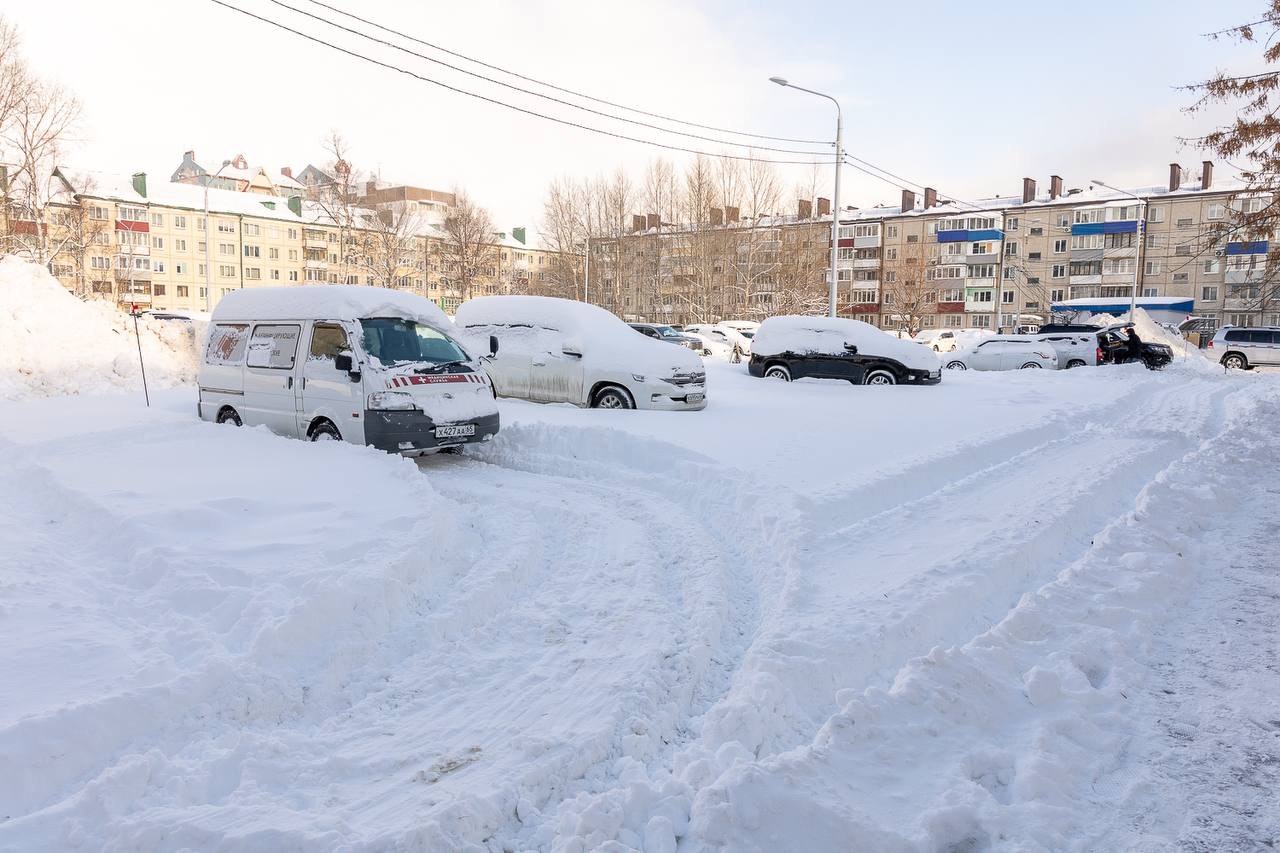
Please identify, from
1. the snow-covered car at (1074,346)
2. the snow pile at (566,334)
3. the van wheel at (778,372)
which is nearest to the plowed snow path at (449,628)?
the snow pile at (566,334)

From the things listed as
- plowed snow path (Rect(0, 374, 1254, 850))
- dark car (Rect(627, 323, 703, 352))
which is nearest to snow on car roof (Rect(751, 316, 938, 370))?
plowed snow path (Rect(0, 374, 1254, 850))

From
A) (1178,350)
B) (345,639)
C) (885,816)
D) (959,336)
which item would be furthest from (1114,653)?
(959,336)

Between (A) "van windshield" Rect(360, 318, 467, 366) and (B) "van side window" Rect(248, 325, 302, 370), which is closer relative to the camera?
(A) "van windshield" Rect(360, 318, 467, 366)

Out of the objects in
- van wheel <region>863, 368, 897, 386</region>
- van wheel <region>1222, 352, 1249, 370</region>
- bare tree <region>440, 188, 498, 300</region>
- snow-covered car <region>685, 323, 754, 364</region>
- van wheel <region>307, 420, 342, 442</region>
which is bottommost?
van wheel <region>307, 420, 342, 442</region>

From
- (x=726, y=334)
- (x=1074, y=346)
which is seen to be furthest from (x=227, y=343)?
(x=726, y=334)

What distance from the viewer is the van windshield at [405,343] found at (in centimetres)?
935

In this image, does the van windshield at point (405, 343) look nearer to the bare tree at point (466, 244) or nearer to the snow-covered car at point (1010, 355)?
the snow-covered car at point (1010, 355)

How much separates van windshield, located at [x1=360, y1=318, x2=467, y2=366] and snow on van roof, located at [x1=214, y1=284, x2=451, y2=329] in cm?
13

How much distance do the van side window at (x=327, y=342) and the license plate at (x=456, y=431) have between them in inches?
57.1

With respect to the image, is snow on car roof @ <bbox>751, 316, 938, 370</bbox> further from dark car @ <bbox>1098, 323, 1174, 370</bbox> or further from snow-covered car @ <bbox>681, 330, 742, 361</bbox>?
dark car @ <bbox>1098, 323, 1174, 370</bbox>

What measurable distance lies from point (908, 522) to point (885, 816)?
448cm

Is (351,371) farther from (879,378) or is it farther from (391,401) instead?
(879,378)

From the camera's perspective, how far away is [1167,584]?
5691 mm

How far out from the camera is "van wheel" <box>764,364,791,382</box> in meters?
18.9
